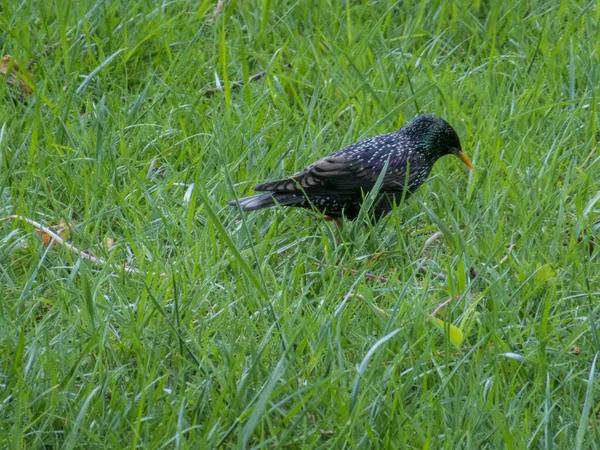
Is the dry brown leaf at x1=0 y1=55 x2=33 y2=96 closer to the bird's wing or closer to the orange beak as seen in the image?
the bird's wing

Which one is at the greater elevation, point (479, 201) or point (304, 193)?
point (304, 193)

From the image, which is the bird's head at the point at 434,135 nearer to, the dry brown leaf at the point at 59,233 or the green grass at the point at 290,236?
the green grass at the point at 290,236

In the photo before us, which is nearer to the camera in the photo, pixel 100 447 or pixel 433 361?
pixel 100 447

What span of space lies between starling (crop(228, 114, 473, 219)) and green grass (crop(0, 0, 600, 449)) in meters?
0.12

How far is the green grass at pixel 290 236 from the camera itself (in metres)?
3.11

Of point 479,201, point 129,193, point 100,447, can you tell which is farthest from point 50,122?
point 100,447

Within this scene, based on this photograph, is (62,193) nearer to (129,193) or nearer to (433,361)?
(129,193)

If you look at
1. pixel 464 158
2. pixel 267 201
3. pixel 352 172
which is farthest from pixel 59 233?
pixel 464 158

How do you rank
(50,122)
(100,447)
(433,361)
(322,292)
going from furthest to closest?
(50,122) → (322,292) → (433,361) → (100,447)

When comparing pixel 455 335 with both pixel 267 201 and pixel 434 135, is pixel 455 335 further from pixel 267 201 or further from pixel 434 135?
pixel 434 135

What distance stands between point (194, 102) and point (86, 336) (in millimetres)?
1964

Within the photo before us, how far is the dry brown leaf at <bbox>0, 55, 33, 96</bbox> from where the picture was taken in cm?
532

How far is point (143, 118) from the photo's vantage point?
516 centimetres

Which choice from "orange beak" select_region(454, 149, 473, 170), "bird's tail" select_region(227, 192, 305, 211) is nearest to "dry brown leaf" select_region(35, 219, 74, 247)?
"bird's tail" select_region(227, 192, 305, 211)
